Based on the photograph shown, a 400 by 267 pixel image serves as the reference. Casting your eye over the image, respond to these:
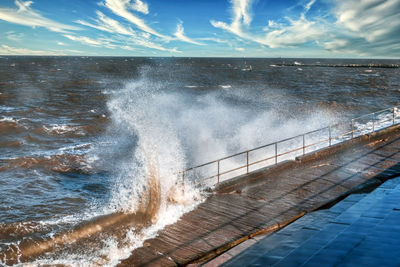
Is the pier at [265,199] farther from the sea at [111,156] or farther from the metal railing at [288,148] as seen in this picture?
the metal railing at [288,148]

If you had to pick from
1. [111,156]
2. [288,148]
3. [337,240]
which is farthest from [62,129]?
[337,240]

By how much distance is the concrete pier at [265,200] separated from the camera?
651cm

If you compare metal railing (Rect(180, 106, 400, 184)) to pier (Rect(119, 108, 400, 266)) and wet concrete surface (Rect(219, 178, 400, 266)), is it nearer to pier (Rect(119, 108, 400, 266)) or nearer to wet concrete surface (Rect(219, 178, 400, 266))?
pier (Rect(119, 108, 400, 266))

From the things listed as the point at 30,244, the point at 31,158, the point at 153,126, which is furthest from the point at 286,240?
the point at 153,126

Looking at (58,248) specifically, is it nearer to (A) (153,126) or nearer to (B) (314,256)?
(B) (314,256)

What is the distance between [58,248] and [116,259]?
2.62 meters

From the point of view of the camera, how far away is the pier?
651 cm

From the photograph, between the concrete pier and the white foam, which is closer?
the concrete pier

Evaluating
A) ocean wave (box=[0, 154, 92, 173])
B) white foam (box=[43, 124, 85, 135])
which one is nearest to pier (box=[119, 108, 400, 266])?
ocean wave (box=[0, 154, 92, 173])

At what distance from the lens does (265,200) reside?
28.3 ft

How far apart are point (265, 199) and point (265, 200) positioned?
73 millimetres

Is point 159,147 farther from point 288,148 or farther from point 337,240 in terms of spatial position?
point 337,240

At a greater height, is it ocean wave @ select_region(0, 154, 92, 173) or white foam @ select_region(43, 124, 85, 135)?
white foam @ select_region(43, 124, 85, 135)

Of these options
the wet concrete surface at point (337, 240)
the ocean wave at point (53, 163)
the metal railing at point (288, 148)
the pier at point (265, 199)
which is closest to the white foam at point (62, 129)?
the ocean wave at point (53, 163)
